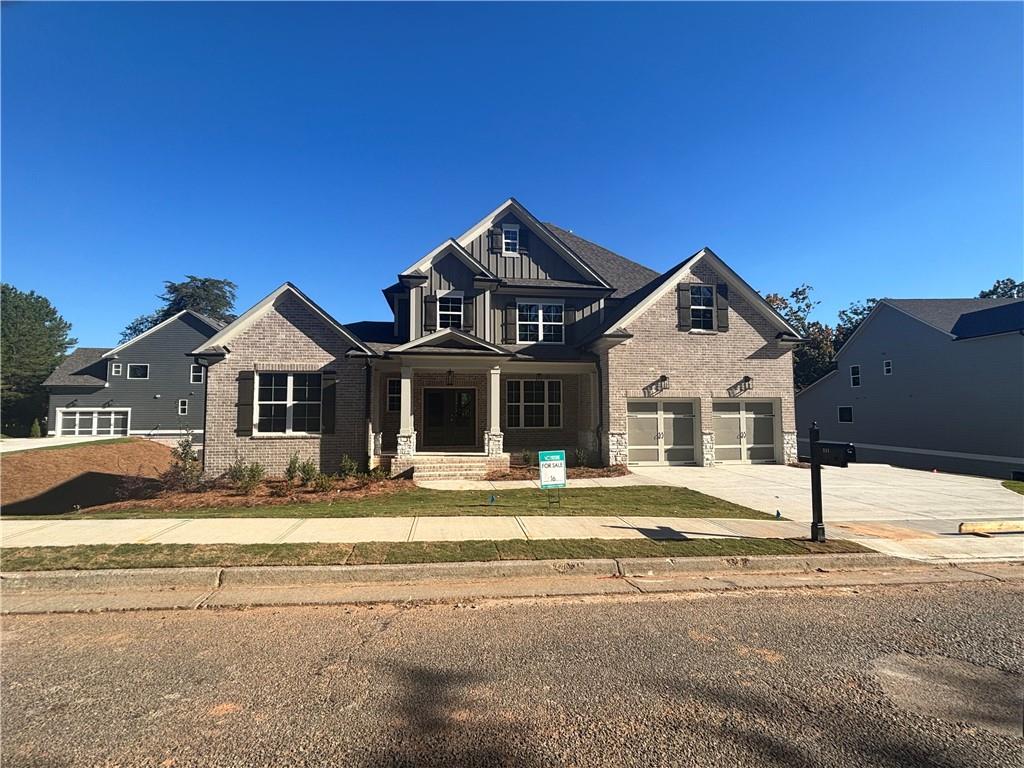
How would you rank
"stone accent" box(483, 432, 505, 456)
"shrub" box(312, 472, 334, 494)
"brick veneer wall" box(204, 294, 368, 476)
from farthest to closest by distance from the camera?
"stone accent" box(483, 432, 505, 456)
"brick veneer wall" box(204, 294, 368, 476)
"shrub" box(312, 472, 334, 494)

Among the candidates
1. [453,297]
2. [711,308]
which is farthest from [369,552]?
[711,308]

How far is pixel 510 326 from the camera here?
1856 cm

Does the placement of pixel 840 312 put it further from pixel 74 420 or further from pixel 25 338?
pixel 25 338

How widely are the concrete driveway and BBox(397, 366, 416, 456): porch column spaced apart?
7.54 m

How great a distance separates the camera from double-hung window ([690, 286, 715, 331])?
18.0 m

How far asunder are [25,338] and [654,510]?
232 ft

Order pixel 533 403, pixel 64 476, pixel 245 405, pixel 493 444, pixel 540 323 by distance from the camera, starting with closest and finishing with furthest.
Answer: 1. pixel 245 405
2. pixel 493 444
3. pixel 533 403
4. pixel 540 323
5. pixel 64 476

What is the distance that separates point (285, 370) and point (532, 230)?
11190 mm

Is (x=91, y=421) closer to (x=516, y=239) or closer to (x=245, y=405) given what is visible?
(x=245, y=405)

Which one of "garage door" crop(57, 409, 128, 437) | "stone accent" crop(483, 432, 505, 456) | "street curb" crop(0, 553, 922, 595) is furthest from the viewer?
"garage door" crop(57, 409, 128, 437)

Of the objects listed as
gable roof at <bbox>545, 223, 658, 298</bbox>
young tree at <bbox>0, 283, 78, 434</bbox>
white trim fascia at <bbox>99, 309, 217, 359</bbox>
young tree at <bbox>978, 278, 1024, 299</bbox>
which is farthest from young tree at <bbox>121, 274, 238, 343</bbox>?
young tree at <bbox>978, 278, 1024, 299</bbox>

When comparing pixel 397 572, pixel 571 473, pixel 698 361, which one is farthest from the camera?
pixel 698 361

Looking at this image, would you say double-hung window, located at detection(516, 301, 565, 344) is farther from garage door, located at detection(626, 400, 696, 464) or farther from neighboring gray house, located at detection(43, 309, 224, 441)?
neighboring gray house, located at detection(43, 309, 224, 441)

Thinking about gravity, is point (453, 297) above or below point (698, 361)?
above
